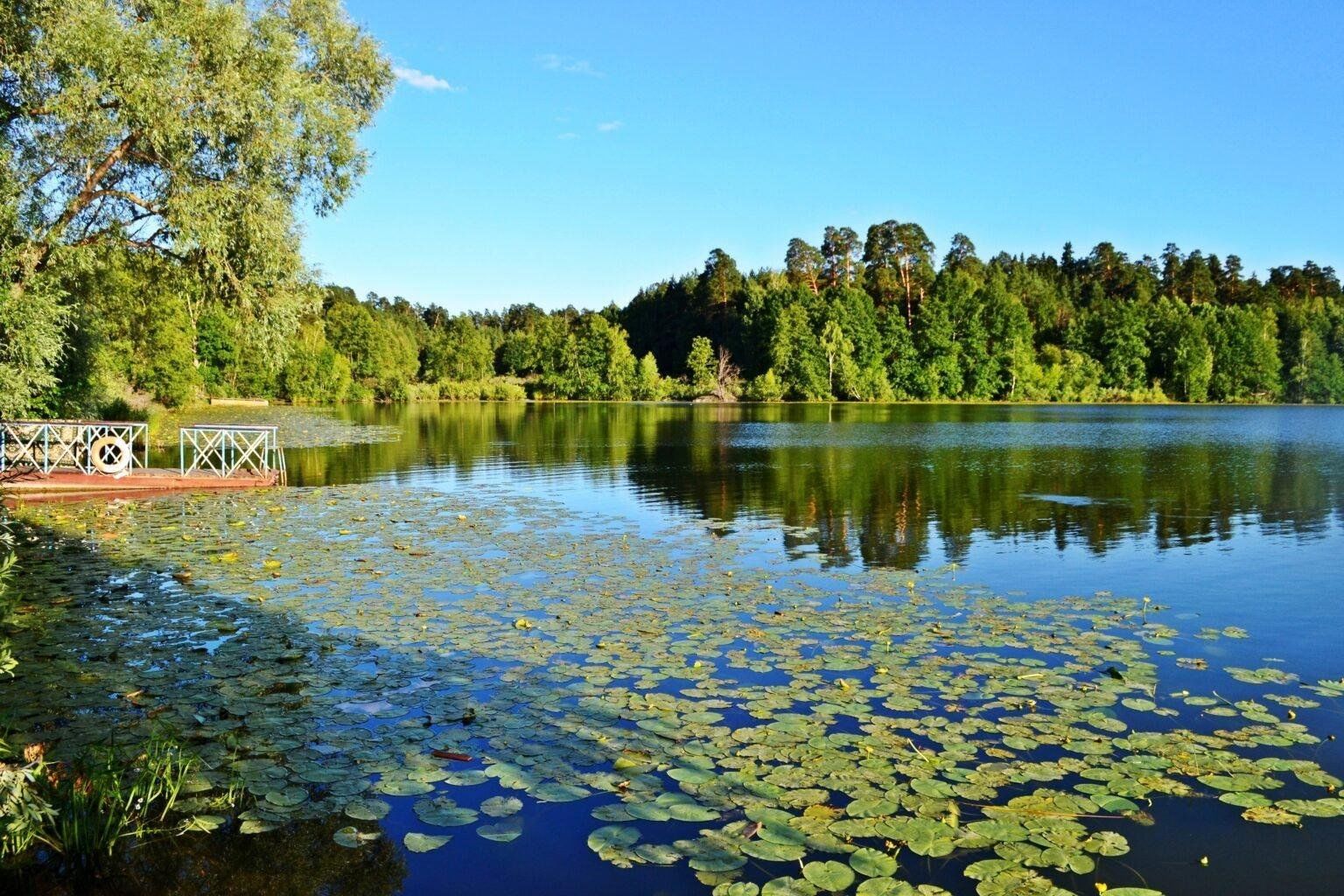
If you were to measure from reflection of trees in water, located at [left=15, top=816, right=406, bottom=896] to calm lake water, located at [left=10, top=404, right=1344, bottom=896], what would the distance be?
2cm

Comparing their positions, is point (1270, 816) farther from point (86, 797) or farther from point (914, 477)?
point (914, 477)

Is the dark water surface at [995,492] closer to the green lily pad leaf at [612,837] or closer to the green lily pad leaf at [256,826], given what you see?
the green lily pad leaf at [612,837]

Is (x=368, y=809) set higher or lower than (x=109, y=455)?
lower

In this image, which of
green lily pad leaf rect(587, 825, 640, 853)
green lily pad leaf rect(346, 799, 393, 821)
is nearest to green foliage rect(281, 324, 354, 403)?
green lily pad leaf rect(346, 799, 393, 821)

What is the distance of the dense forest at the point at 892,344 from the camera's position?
112 meters

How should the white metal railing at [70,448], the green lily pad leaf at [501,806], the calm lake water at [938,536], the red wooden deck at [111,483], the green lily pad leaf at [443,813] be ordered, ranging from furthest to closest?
the white metal railing at [70,448] < the red wooden deck at [111,483] < the green lily pad leaf at [501,806] < the green lily pad leaf at [443,813] < the calm lake water at [938,536]

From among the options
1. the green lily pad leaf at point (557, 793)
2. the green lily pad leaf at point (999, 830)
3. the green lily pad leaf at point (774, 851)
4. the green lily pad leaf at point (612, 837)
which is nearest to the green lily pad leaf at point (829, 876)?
the green lily pad leaf at point (774, 851)

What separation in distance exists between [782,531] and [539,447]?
78.5ft

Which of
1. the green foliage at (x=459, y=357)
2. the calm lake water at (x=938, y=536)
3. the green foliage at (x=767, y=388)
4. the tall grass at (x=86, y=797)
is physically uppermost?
the green foliage at (x=459, y=357)

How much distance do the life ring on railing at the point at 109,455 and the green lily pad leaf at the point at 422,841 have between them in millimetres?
22302

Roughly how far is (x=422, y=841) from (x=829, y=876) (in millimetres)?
2523

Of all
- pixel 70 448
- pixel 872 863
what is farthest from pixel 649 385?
pixel 872 863

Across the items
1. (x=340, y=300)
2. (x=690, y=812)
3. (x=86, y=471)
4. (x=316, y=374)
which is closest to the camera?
(x=690, y=812)

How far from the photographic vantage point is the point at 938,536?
59.8 ft
